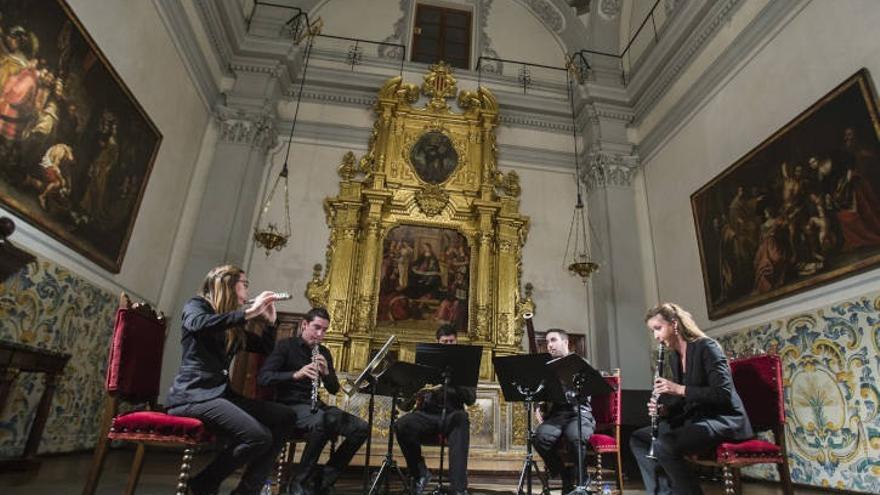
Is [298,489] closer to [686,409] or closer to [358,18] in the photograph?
[686,409]

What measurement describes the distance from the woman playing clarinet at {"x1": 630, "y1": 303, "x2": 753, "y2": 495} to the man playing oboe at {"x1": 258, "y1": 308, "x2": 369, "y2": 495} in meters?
2.13

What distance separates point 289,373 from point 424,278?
397 cm

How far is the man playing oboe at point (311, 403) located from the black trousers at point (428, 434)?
1.43 feet

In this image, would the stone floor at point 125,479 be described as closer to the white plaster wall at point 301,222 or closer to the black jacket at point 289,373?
the black jacket at point 289,373

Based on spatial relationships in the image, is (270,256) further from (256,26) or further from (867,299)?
(867,299)

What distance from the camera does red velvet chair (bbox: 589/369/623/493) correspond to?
4.29m

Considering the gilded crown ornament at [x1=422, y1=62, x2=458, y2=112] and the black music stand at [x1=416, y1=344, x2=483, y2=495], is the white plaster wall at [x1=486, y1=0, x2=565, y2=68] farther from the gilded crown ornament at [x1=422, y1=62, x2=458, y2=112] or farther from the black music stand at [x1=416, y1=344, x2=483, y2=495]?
the black music stand at [x1=416, y1=344, x2=483, y2=495]

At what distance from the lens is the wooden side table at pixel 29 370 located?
11.6 ft

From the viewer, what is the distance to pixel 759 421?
3.78 metres

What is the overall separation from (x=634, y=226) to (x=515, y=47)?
14.7 ft

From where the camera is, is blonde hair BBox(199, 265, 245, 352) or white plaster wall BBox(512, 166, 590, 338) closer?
blonde hair BBox(199, 265, 245, 352)

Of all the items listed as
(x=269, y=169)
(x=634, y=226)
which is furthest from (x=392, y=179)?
(x=634, y=226)

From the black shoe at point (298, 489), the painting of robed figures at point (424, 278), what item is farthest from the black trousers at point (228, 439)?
the painting of robed figures at point (424, 278)

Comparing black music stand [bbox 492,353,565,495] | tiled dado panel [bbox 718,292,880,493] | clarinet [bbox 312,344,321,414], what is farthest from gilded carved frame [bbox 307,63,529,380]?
tiled dado panel [bbox 718,292,880,493]
